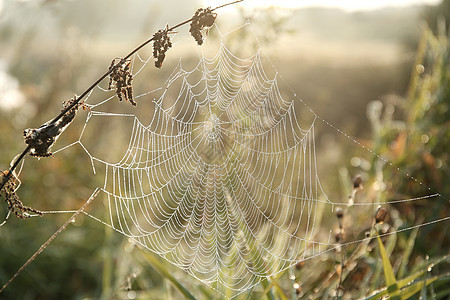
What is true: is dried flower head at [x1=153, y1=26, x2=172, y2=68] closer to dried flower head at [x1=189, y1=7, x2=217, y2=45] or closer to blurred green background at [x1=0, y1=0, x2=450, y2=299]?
Answer: dried flower head at [x1=189, y1=7, x2=217, y2=45]

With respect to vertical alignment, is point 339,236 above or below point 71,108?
below

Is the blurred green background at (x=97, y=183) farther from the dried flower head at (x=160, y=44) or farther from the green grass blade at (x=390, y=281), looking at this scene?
the dried flower head at (x=160, y=44)

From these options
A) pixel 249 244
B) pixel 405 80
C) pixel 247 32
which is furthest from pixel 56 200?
pixel 405 80

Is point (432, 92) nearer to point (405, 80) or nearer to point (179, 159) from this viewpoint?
point (179, 159)

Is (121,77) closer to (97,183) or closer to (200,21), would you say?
(200,21)

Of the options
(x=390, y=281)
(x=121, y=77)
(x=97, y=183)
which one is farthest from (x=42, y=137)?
(x=97, y=183)

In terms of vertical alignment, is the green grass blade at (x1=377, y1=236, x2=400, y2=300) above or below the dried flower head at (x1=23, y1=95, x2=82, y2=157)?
below

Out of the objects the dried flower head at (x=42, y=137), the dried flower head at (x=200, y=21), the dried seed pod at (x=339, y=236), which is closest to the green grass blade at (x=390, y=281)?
the dried seed pod at (x=339, y=236)

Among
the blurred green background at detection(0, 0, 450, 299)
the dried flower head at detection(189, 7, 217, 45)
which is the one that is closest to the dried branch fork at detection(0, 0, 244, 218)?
the dried flower head at detection(189, 7, 217, 45)
